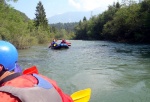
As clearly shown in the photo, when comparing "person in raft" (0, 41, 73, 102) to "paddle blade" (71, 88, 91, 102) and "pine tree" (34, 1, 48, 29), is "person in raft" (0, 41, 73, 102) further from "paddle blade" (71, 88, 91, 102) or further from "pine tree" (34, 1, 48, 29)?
"pine tree" (34, 1, 48, 29)

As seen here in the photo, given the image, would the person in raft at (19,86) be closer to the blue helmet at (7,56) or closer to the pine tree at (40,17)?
the blue helmet at (7,56)

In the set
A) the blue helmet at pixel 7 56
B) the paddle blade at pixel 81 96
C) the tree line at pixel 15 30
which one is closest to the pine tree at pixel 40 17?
the tree line at pixel 15 30

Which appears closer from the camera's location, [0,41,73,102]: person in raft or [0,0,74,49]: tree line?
[0,41,73,102]: person in raft

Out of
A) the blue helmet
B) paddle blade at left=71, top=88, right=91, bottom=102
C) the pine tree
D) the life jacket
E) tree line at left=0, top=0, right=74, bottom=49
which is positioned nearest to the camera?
the life jacket

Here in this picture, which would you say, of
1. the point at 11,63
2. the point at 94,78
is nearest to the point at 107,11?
the point at 94,78

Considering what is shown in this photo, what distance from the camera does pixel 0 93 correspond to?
64.4 inches

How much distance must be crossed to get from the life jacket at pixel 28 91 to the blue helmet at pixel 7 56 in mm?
286

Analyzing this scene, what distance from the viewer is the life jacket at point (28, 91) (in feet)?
5.28

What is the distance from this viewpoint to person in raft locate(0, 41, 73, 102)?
5.31 ft

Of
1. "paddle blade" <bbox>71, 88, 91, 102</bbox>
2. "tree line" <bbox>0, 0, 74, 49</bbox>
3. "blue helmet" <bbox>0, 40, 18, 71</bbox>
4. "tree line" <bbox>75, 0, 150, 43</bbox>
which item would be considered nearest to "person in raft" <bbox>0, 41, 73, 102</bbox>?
"blue helmet" <bbox>0, 40, 18, 71</bbox>

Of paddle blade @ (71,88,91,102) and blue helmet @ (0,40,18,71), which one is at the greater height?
blue helmet @ (0,40,18,71)

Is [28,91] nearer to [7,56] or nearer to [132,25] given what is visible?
[7,56]

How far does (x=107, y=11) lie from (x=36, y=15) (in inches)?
796

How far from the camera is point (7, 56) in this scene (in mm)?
2016
